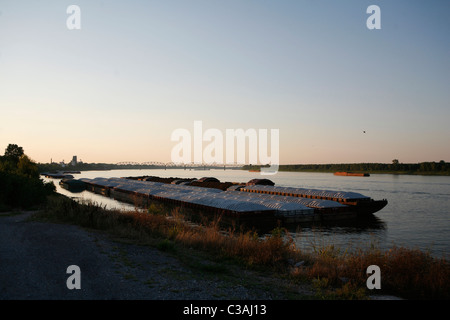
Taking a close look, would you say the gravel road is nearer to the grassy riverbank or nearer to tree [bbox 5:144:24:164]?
the grassy riverbank

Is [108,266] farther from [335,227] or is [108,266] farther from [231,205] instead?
[335,227]

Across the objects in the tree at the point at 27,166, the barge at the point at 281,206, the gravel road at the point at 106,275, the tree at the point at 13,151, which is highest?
A: the tree at the point at 13,151

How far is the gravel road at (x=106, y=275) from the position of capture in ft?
36.1

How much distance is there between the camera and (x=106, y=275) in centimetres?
1273

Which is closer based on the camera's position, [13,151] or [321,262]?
[321,262]

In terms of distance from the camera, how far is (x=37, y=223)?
23.9 meters

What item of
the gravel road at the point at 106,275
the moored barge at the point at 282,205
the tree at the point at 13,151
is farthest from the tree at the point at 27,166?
the gravel road at the point at 106,275

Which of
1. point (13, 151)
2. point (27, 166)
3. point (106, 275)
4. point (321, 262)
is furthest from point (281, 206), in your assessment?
point (13, 151)

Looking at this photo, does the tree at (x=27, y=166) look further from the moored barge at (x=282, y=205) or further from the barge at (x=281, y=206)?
the barge at (x=281, y=206)

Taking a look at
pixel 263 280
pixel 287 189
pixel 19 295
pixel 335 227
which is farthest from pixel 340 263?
pixel 287 189

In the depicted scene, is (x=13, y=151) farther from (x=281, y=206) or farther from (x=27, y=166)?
(x=281, y=206)

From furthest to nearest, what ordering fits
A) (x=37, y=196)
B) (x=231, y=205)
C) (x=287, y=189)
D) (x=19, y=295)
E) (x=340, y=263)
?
(x=287, y=189)
(x=231, y=205)
(x=37, y=196)
(x=340, y=263)
(x=19, y=295)

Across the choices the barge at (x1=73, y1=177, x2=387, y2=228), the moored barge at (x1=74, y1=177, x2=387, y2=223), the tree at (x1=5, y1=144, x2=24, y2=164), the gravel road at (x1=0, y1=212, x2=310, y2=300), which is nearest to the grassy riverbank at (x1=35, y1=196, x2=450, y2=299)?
the gravel road at (x1=0, y1=212, x2=310, y2=300)
